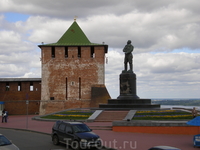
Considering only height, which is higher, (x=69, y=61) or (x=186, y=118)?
(x=69, y=61)

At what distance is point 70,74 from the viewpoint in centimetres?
→ 3778

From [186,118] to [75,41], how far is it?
2221 centimetres

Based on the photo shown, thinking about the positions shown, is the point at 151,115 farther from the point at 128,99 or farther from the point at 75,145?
the point at 75,145

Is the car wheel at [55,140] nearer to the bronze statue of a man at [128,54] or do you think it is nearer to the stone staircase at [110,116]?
the stone staircase at [110,116]

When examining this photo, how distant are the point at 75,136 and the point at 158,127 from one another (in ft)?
19.6

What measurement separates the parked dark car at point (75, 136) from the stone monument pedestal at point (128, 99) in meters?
12.8

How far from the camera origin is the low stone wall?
51.9 feet

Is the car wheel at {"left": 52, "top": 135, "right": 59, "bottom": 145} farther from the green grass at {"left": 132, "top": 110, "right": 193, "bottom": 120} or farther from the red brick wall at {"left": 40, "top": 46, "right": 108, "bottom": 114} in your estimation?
the red brick wall at {"left": 40, "top": 46, "right": 108, "bottom": 114}

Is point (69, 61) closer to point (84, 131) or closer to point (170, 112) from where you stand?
point (170, 112)

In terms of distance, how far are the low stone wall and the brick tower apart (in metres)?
19.9

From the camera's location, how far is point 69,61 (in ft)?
125

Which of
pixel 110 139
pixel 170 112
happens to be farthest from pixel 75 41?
pixel 110 139

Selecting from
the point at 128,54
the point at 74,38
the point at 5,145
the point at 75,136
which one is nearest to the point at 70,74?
the point at 74,38

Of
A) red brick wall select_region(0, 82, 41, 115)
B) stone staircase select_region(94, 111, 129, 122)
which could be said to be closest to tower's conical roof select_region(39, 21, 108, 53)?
red brick wall select_region(0, 82, 41, 115)
